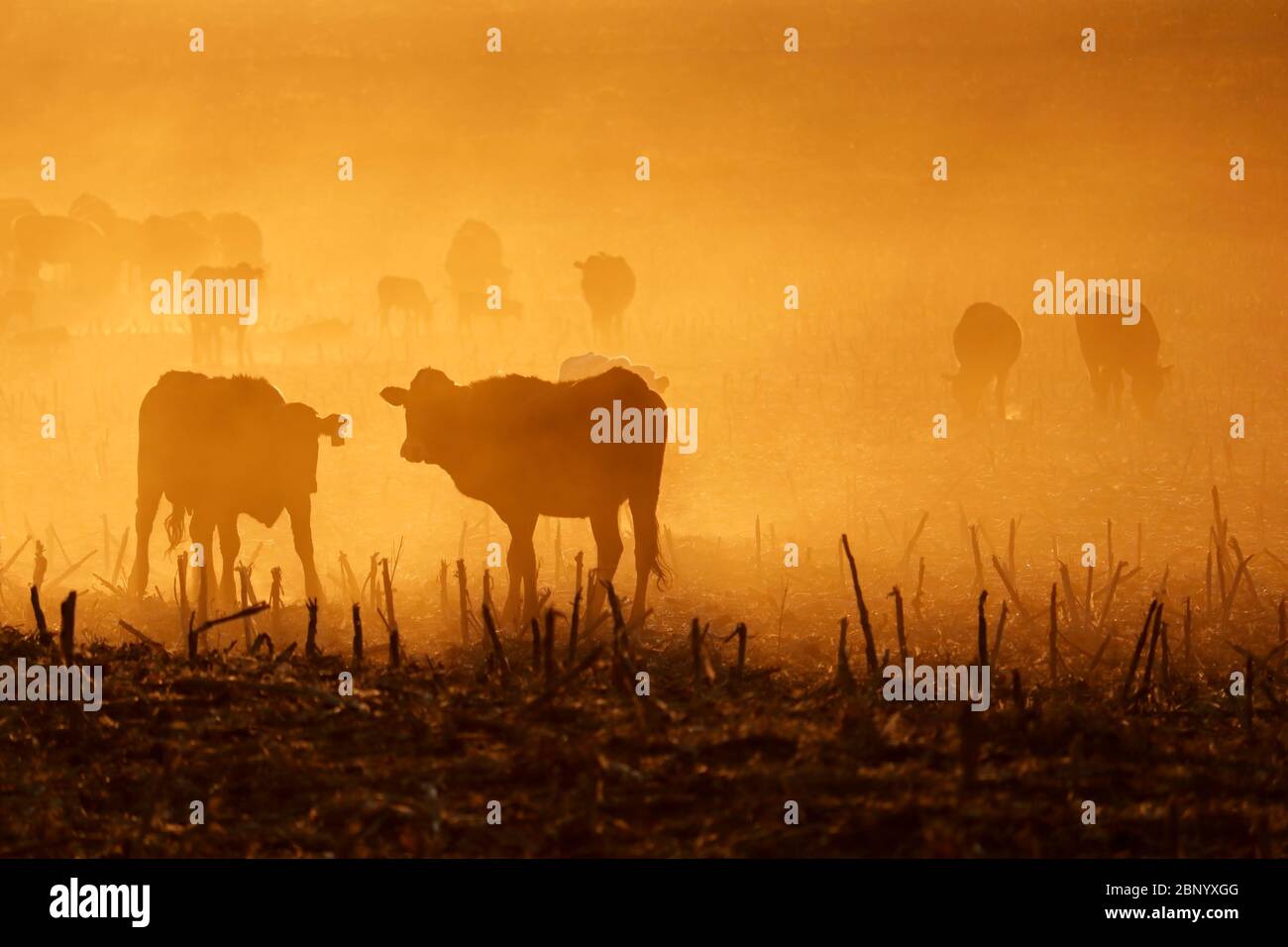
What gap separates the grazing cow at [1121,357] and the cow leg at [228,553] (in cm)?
1478

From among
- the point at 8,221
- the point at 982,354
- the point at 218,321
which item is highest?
the point at 8,221

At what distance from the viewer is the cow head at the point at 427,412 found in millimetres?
14938

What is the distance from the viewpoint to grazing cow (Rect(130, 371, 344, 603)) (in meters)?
17.0

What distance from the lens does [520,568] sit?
14453 millimetres

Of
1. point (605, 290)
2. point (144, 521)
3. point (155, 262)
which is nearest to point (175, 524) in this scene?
point (144, 521)

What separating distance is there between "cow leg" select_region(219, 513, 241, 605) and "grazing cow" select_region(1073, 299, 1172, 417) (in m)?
14.8

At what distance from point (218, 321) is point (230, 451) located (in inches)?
744

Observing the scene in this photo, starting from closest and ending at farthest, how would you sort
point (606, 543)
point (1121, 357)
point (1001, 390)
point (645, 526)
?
point (606, 543) → point (645, 526) → point (1121, 357) → point (1001, 390)

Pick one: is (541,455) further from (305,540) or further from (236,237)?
(236,237)

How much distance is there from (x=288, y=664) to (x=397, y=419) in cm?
1757

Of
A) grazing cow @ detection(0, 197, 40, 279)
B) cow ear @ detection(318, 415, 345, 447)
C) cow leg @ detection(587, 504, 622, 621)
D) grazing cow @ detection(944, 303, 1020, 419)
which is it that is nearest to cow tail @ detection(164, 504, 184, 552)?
cow ear @ detection(318, 415, 345, 447)

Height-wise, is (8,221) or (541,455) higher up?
(8,221)

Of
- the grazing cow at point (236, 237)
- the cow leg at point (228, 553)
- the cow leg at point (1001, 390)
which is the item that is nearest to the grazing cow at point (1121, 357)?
the cow leg at point (1001, 390)

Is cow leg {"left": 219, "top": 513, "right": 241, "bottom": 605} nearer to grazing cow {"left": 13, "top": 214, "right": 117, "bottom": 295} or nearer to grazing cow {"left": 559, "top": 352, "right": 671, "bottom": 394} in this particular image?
grazing cow {"left": 559, "top": 352, "right": 671, "bottom": 394}
